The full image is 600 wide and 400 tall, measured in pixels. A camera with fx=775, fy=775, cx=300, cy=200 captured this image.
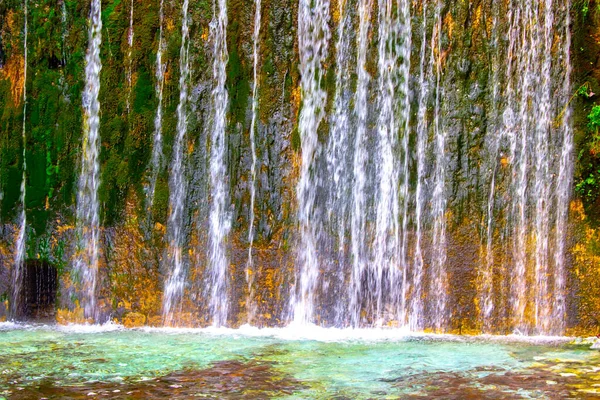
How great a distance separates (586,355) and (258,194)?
150 inches

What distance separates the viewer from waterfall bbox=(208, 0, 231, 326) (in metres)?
8.55

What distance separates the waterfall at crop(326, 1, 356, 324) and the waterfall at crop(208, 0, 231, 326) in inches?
47.0

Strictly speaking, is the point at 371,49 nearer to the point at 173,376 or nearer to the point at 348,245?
the point at 348,245

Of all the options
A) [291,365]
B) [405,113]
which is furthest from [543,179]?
[291,365]

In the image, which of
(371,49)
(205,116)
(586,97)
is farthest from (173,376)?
(586,97)

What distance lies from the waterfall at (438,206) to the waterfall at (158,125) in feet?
10.2

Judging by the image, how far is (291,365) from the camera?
6184 mm

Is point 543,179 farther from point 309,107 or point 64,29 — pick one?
point 64,29

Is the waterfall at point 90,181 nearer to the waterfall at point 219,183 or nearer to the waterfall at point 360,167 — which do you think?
the waterfall at point 219,183

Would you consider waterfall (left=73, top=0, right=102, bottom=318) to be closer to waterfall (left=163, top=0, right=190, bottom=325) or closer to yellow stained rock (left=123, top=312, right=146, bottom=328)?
yellow stained rock (left=123, top=312, right=146, bottom=328)

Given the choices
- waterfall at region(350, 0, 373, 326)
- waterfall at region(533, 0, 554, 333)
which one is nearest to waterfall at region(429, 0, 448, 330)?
waterfall at region(350, 0, 373, 326)

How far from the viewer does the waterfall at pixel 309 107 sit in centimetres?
844

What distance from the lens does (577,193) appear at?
7805mm

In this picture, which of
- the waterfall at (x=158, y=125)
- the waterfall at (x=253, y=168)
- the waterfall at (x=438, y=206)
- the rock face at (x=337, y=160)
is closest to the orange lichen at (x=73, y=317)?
the rock face at (x=337, y=160)
